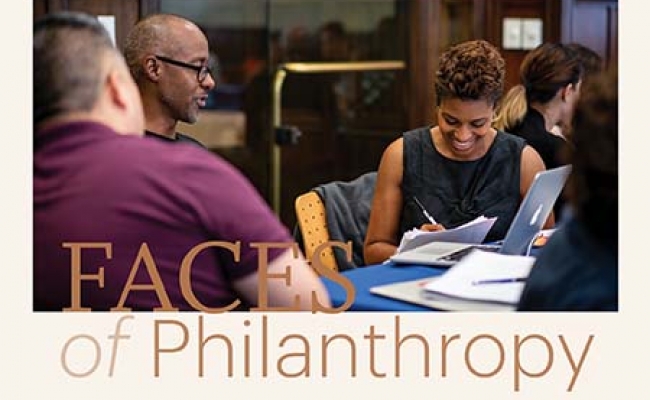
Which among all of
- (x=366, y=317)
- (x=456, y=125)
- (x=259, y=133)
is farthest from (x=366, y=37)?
(x=366, y=317)

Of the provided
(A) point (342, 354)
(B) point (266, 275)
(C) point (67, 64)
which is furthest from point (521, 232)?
(C) point (67, 64)

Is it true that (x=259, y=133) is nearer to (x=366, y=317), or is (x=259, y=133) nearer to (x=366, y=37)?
(x=366, y=37)

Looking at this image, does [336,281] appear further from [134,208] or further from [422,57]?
[422,57]

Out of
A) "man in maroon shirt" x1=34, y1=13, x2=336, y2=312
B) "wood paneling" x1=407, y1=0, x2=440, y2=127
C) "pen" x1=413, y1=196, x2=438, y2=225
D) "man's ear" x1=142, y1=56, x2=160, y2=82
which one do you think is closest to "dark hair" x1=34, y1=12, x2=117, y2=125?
"man in maroon shirt" x1=34, y1=13, x2=336, y2=312

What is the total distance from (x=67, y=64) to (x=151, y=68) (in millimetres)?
798

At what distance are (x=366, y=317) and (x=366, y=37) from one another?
270cm

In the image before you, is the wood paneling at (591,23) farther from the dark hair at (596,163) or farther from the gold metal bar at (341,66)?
the dark hair at (596,163)

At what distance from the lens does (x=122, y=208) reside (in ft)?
4.78

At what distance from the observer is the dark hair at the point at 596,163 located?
4.35 ft

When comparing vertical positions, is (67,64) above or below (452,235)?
above

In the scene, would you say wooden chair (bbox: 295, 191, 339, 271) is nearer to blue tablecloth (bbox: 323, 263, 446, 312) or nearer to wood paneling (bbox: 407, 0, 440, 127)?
blue tablecloth (bbox: 323, 263, 446, 312)

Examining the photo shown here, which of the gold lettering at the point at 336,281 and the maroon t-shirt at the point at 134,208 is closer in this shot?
the maroon t-shirt at the point at 134,208

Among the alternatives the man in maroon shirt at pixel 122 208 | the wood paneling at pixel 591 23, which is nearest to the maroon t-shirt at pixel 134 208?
the man in maroon shirt at pixel 122 208

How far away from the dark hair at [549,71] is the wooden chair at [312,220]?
2.02ft
